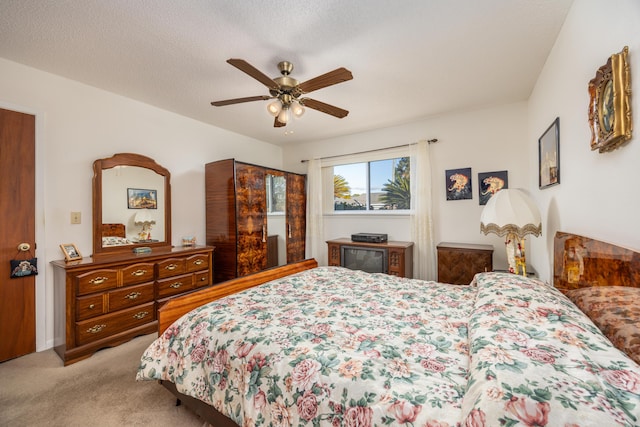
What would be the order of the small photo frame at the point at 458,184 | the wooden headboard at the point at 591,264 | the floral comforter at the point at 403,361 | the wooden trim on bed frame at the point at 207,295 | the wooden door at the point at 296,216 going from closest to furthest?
the floral comforter at the point at 403,361 → the wooden headboard at the point at 591,264 → the wooden trim on bed frame at the point at 207,295 → the small photo frame at the point at 458,184 → the wooden door at the point at 296,216

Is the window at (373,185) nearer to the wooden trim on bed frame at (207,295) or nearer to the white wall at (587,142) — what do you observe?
the white wall at (587,142)

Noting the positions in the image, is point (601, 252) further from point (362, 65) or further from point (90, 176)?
point (90, 176)

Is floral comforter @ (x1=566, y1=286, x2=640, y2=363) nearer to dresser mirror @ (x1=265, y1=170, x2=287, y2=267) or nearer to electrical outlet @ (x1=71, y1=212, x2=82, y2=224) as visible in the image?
dresser mirror @ (x1=265, y1=170, x2=287, y2=267)

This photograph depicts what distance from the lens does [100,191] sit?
2.78m

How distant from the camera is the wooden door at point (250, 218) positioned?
11.7 feet

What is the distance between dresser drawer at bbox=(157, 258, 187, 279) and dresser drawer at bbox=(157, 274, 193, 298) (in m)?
0.05

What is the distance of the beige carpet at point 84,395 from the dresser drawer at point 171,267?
80 centimetres

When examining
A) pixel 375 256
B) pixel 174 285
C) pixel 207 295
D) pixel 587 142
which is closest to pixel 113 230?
pixel 174 285

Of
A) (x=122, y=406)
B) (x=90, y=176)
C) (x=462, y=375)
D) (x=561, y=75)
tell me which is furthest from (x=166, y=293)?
(x=561, y=75)

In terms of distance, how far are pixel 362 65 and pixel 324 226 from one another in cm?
285

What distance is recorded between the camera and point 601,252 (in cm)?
119

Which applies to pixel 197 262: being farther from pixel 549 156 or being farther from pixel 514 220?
pixel 549 156

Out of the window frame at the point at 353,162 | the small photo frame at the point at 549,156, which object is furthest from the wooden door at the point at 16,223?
the small photo frame at the point at 549,156

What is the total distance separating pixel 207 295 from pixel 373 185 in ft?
10.4
